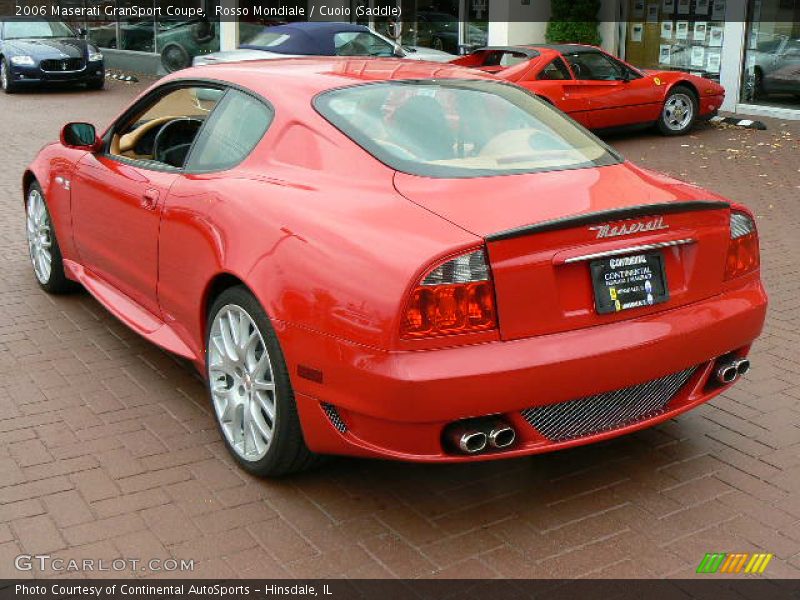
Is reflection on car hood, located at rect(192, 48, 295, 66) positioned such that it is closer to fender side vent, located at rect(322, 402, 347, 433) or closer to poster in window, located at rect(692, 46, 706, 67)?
poster in window, located at rect(692, 46, 706, 67)

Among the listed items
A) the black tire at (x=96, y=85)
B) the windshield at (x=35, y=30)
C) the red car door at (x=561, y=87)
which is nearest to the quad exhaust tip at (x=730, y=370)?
the red car door at (x=561, y=87)

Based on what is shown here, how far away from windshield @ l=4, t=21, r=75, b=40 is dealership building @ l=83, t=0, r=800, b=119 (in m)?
2.30

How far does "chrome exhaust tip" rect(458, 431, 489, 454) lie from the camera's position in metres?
3.29

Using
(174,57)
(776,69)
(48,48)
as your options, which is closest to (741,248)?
(776,69)

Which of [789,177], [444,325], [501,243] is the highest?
[501,243]

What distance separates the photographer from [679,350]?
361 centimetres

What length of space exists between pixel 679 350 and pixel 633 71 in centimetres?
1059

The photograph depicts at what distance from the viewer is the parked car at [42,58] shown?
64.4 feet

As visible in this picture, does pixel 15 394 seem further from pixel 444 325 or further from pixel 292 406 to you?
pixel 444 325

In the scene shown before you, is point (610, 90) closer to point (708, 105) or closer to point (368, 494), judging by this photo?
point (708, 105)

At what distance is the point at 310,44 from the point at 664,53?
21.2ft

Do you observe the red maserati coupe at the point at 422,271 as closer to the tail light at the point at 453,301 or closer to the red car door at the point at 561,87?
the tail light at the point at 453,301

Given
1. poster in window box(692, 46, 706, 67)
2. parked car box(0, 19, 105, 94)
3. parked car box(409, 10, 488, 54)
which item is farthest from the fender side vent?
parked car box(0, 19, 105, 94)
